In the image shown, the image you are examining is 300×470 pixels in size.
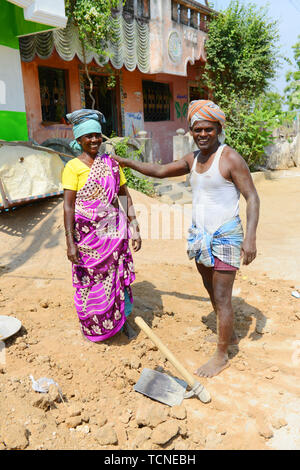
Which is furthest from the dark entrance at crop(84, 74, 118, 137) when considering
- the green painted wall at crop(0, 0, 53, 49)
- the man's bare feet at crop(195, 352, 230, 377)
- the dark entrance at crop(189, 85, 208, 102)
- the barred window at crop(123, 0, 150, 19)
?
the man's bare feet at crop(195, 352, 230, 377)

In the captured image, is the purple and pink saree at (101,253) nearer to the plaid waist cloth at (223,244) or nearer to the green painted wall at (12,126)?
the plaid waist cloth at (223,244)

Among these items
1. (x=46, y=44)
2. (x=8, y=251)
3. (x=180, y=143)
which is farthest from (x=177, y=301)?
(x=180, y=143)

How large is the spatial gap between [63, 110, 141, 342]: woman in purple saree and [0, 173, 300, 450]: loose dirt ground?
269mm

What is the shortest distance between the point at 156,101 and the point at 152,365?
1107 centimetres

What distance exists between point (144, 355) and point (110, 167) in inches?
57.7

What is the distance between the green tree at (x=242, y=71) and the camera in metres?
12.0

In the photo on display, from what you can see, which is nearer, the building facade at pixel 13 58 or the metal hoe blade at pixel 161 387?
the metal hoe blade at pixel 161 387

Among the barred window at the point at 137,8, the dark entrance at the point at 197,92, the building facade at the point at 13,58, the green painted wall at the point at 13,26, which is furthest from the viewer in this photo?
→ the dark entrance at the point at 197,92

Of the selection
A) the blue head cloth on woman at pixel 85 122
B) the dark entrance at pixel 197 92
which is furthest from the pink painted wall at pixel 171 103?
the blue head cloth on woman at pixel 85 122

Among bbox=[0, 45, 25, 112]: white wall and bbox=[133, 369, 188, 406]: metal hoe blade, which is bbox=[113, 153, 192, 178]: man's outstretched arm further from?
bbox=[0, 45, 25, 112]: white wall

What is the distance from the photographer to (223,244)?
8.71 ft

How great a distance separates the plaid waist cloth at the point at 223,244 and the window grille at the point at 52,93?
7.52m

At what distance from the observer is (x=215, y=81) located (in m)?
13.2

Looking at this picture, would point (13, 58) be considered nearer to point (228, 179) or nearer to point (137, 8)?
point (137, 8)
